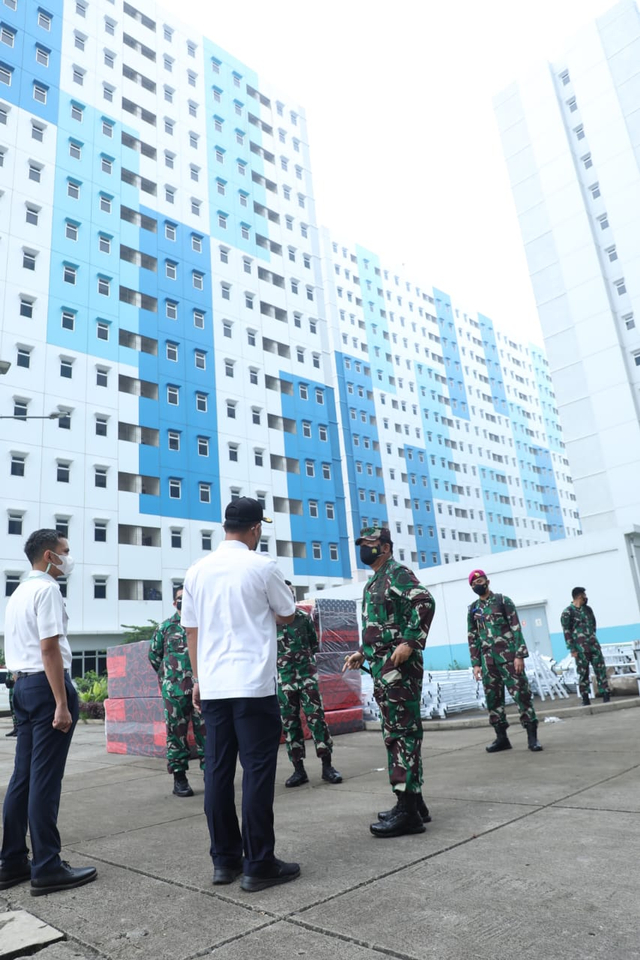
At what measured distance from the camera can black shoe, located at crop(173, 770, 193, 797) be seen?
6.28 m

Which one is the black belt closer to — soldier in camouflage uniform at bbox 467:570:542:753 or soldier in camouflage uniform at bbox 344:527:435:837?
soldier in camouflage uniform at bbox 344:527:435:837

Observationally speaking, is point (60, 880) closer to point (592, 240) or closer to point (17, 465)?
point (17, 465)

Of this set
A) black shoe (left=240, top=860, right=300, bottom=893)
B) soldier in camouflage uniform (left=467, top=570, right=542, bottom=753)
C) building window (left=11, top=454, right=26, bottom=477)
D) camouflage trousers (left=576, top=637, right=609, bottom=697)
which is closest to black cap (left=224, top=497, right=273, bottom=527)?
black shoe (left=240, top=860, right=300, bottom=893)

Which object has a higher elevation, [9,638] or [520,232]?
[520,232]

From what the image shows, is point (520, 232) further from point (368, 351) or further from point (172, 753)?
point (172, 753)

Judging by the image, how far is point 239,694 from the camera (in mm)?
3428

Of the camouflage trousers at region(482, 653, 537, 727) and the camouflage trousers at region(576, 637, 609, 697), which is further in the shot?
the camouflage trousers at region(576, 637, 609, 697)

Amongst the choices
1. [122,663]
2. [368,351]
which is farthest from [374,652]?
[368,351]

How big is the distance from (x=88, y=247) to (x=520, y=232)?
26.3 meters

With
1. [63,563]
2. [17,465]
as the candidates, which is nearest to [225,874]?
[63,563]

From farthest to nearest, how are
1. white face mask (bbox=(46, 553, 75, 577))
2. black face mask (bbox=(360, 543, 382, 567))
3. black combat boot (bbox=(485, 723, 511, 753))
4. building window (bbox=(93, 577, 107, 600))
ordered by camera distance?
building window (bbox=(93, 577, 107, 600)), black combat boot (bbox=(485, 723, 511, 753)), black face mask (bbox=(360, 543, 382, 567)), white face mask (bbox=(46, 553, 75, 577))

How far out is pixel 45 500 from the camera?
33188 millimetres

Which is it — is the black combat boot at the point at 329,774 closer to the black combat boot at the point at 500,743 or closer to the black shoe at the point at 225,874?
the black combat boot at the point at 500,743

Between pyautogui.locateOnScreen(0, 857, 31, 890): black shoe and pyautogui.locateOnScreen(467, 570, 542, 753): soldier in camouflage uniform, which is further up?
pyautogui.locateOnScreen(467, 570, 542, 753): soldier in camouflage uniform
